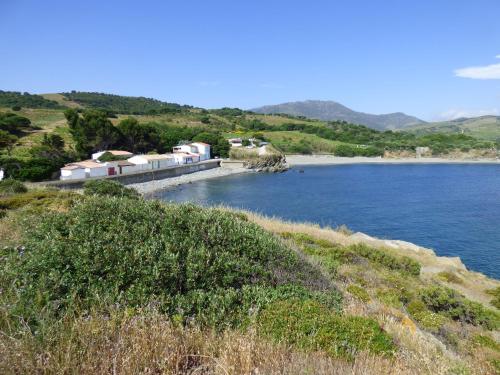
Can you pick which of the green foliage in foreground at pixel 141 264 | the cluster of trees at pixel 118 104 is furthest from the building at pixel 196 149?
the green foliage in foreground at pixel 141 264

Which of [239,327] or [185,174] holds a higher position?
[239,327]

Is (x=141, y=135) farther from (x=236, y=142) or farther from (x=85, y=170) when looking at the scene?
(x=236, y=142)

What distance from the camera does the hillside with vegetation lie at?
196ft

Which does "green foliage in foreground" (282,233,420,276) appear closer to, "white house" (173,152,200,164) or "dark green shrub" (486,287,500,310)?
"dark green shrub" (486,287,500,310)

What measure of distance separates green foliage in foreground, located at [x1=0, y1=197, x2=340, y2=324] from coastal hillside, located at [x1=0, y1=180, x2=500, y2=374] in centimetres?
2

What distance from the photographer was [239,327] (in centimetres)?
428

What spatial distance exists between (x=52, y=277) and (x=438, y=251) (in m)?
29.5

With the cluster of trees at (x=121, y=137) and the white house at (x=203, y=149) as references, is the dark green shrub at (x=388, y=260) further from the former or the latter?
the white house at (x=203, y=149)

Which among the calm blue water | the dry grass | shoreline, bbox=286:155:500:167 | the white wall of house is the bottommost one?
the calm blue water

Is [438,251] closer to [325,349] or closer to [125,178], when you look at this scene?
[325,349]

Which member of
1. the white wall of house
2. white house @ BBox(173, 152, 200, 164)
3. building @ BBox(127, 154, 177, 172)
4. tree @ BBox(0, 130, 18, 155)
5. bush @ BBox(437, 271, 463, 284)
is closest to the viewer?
bush @ BBox(437, 271, 463, 284)

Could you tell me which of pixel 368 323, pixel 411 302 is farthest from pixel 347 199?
pixel 368 323

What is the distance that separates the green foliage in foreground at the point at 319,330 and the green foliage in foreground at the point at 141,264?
48 cm

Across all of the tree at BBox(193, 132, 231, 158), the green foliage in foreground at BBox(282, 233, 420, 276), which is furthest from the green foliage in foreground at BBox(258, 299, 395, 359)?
the tree at BBox(193, 132, 231, 158)
